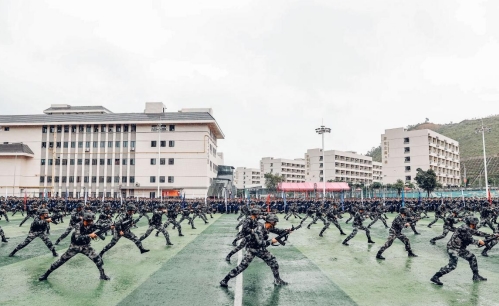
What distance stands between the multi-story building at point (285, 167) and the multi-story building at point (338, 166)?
18521 millimetres

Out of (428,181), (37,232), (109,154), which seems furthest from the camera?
(109,154)

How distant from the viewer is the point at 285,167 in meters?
140

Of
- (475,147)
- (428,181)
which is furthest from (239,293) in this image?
(475,147)

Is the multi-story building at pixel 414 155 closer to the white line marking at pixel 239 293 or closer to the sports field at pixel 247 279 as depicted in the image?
the sports field at pixel 247 279

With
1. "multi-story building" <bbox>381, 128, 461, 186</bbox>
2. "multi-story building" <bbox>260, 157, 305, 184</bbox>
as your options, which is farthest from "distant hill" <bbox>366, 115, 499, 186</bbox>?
"multi-story building" <bbox>260, 157, 305, 184</bbox>

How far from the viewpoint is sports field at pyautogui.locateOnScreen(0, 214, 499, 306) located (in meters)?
8.29

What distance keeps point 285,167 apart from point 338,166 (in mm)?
30014

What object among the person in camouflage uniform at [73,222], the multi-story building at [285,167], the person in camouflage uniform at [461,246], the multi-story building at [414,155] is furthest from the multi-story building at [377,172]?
the person in camouflage uniform at [461,246]

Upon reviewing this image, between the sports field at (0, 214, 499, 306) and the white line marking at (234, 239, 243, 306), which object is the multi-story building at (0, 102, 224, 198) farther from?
the white line marking at (234, 239, 243, 306)

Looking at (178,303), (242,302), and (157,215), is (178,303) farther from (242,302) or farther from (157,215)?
(157,215)

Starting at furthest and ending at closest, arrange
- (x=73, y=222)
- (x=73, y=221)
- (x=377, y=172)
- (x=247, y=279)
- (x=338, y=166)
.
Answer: (x=377, y=172)
(x=338, y=166)
(x=73, y=222)
(x=73, y=221)
(x=247, y=279)

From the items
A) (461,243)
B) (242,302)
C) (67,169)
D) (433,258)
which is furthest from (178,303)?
(67,169)

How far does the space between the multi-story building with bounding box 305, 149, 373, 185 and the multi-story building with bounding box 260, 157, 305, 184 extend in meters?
18.5

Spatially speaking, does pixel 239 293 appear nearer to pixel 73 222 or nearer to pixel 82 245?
pixel 82 245
